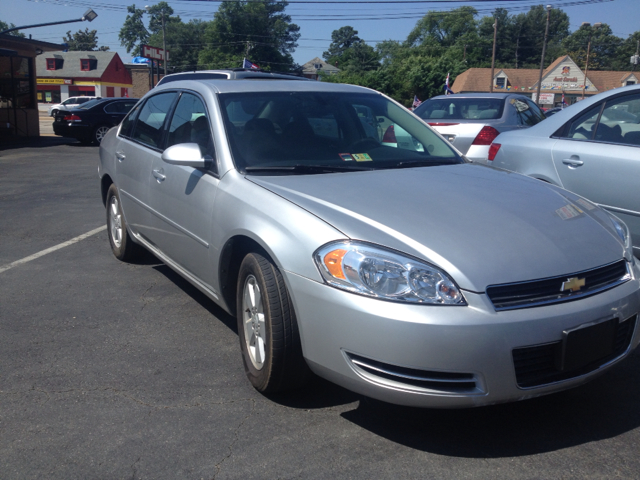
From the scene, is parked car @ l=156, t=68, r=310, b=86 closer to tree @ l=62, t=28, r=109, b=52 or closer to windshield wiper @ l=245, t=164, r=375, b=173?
windshield wiper @ l=245, t=164, r=375, b=173

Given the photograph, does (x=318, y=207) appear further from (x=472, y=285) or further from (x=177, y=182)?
(x=177, y=182)

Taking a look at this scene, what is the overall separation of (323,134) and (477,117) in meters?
6.04

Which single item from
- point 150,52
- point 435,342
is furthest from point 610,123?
point 150,52

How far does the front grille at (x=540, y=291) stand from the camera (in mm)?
2465

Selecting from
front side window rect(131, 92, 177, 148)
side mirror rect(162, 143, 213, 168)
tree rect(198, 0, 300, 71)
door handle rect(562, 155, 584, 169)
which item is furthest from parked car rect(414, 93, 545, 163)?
tree rect(198, 0, 300, 71)

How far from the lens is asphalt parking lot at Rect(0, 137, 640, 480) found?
2.52 m

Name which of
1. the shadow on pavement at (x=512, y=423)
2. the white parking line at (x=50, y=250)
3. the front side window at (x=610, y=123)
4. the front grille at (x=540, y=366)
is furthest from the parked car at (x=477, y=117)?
the front grille at (x=540, y=366)

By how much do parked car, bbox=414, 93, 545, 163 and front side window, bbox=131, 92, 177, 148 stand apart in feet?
15.0

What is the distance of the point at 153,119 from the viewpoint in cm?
482

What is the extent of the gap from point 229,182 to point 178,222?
2.32 ft

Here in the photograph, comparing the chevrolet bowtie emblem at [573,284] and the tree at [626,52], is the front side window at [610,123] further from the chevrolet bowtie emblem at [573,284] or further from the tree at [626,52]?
the tree at [626,52]

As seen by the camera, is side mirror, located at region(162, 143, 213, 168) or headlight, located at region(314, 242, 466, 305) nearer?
headlight, located at region(314, 242, 466, 305)

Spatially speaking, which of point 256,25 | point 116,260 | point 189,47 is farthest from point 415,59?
point 116,260

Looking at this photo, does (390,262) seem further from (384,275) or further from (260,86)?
(260,86)
